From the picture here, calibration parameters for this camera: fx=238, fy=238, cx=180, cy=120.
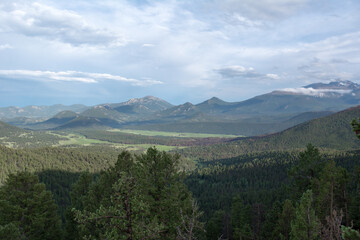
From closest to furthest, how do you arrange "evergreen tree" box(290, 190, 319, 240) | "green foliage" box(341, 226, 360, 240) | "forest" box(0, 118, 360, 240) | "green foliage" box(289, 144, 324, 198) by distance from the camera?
"green foliage" box(341, 226, 360, 240)
"forest" box(0, 118, 360, 240)
"evergreen tree" box(290, 190, 319, 240)
"green foliage" box(289, 144, 324, 198)

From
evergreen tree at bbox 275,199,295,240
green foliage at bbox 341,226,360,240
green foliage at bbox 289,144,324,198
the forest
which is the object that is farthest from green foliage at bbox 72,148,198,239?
green foliage at bbox 289,144,324,198

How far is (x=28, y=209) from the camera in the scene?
36.0 metres

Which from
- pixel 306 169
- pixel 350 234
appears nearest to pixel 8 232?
pixel 350 234

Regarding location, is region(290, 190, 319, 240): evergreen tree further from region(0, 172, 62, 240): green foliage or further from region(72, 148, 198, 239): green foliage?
region(0, 172, 62, 240): green foliage

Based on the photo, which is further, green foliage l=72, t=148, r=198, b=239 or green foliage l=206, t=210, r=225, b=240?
green foliage l=206, t=210, r=225, b=240

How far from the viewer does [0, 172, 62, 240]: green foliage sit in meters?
34.5

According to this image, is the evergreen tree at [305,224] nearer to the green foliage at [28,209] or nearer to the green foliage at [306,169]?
the green foliage at [306,169]

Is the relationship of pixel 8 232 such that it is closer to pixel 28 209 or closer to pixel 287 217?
pixel 28 209

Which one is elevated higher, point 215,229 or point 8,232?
point 8,232

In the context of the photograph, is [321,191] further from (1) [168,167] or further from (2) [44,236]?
(2) [44,236]

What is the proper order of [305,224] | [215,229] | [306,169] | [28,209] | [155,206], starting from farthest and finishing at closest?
[215,229] < [306,169] < [28,209] < [305,224] < [155,206]

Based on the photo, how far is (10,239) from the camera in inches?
1119

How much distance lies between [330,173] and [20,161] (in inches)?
7263

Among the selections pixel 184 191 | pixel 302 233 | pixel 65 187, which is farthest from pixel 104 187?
pixel 65 187
